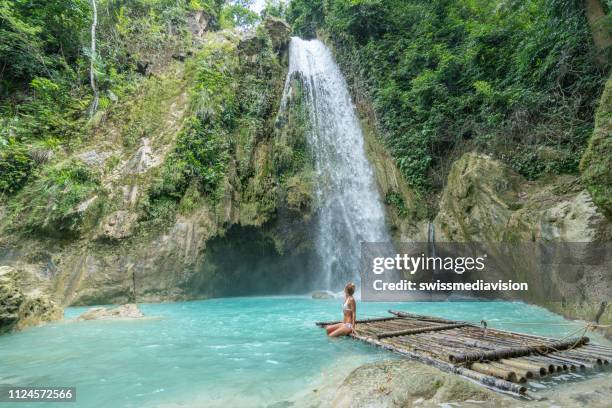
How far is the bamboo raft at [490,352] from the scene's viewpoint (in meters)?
3.50

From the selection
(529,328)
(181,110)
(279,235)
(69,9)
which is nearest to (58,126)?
(181,110)

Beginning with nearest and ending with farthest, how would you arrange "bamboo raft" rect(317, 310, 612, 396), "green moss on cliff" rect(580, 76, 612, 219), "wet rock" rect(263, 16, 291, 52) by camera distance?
"bamboo raft" rect(317, 310, 612, 396), "green moss on cliff" rect(580, 76, 612, 219), "wet rock" rect(263, 16, 291, 52)

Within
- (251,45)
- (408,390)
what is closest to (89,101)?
(251,45)

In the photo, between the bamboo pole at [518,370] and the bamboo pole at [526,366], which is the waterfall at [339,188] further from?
the bamboo pole at [518,370]

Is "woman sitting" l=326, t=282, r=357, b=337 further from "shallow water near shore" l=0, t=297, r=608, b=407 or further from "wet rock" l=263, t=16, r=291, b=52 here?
"wet rock" l=263, t=16, r=291, b=52

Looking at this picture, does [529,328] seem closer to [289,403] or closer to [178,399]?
[289,403]

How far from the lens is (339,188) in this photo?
49.2 ft

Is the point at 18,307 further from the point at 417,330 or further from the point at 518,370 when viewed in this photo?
the point at 518,370

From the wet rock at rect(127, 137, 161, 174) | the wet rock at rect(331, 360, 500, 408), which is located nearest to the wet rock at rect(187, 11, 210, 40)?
the wet rock at rect(127, 137, 161, 174)

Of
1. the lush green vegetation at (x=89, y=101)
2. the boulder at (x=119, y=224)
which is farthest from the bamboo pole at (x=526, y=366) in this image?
the boulder at (x=119, y=224)

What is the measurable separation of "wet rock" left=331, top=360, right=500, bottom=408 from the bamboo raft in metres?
0.50

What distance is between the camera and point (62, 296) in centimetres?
1091

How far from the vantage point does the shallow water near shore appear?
12.2 feet

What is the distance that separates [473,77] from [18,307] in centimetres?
1559
